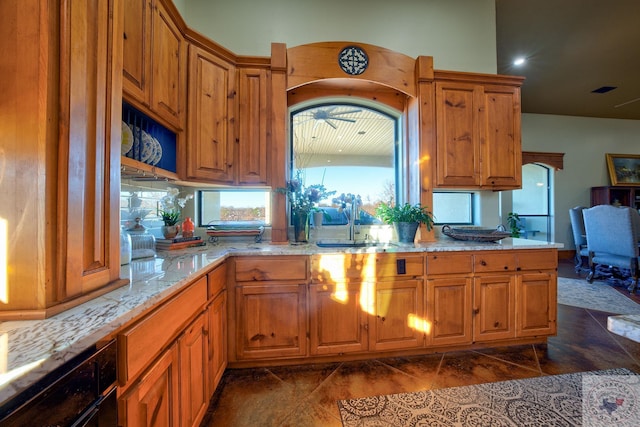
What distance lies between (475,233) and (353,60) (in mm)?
1947

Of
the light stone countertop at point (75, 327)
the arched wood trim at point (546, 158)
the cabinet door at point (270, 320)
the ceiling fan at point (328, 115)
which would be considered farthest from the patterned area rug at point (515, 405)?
the arched wood trim at point (546, 158)

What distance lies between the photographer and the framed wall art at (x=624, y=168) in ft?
19.8

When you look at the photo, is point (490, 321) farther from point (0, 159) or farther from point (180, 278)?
point (0, 159)

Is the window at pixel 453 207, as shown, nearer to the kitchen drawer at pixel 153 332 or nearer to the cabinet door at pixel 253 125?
the cabinet door at pixel 253 125

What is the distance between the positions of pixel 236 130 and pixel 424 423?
7.81 ft

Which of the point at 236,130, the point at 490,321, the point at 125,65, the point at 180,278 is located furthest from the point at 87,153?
the point at 490,321

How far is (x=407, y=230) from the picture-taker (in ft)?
7.32

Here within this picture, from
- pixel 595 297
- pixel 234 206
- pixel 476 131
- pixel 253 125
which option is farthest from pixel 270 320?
pixel 595 297

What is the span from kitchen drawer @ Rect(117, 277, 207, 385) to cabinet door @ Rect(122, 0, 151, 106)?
108cm

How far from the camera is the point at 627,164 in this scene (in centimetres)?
611

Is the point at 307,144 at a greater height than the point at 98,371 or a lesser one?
greater

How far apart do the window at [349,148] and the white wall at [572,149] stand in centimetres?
520

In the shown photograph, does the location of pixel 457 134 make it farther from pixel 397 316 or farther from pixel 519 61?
pixel 519 61

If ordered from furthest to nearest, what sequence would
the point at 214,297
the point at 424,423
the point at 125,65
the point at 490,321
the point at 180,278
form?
the point at 490,321
the point at 214,297
the point at 424,423
the point at 125,65
the point at 180,278
